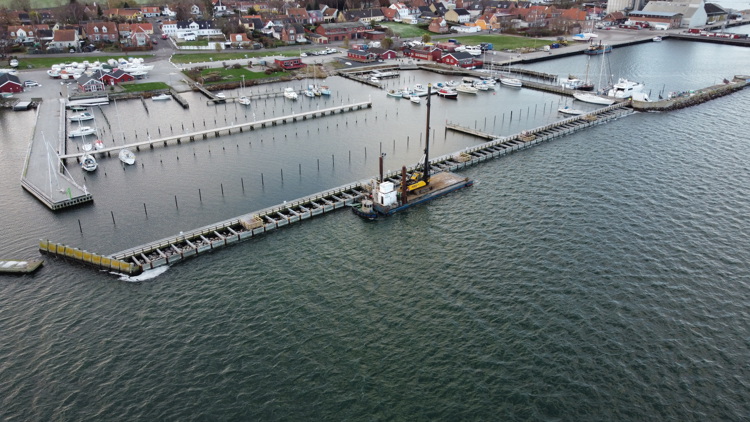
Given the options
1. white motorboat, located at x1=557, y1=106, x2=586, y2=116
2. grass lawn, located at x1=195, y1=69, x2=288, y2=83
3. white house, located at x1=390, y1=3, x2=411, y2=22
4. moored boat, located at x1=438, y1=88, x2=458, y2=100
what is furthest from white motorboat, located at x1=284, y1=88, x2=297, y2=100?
white house, located at x1=390, y1=3, x2=411, y2=22

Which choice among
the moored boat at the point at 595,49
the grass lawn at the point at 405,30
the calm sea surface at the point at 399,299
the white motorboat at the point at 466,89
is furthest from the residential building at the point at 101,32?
the moored boat at the point at 595,49

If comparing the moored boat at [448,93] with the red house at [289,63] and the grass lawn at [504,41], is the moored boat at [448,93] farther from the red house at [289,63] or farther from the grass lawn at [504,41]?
the grass lawn at [504,41]

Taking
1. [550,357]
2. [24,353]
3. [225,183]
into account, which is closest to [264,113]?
[225,183]

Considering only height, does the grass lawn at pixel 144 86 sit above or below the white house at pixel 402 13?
below

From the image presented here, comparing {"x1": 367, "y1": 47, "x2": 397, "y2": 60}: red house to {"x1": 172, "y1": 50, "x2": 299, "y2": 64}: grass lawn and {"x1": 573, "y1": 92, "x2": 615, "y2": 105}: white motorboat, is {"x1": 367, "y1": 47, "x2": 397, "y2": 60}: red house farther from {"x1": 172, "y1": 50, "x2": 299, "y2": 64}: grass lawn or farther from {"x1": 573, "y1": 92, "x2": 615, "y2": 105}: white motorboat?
{"x1": 573, "y1": 92, "x2": 615, "y2": 105}: white motorboat

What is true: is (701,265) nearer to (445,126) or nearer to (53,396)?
(445,126)

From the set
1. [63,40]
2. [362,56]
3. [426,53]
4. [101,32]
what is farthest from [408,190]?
[101,32]
